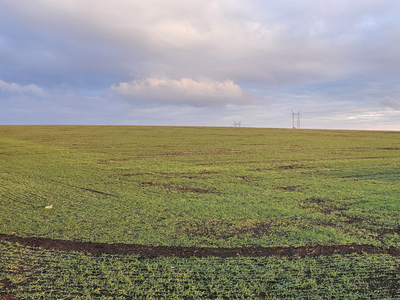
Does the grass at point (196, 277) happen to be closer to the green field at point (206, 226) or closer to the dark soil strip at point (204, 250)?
the green field at point (206, 226)

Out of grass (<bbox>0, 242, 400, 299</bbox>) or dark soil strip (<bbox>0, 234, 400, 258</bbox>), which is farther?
dark soil strip (<bbox>0, 234, 400, 258</bbox>)

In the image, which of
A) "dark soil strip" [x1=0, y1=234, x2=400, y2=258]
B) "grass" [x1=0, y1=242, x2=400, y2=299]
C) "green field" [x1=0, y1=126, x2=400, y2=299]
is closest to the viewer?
"grass" [x1=0, y1=242, x2=400, y2=299]

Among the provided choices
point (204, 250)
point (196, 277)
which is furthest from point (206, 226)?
point (196, 277)

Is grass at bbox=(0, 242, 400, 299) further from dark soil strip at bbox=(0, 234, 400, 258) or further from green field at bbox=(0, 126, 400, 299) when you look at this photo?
dark soil strip at bbox=(0, 234, 400, 258)

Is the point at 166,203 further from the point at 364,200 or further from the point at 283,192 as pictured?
the point at 364,200

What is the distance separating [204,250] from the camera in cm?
480

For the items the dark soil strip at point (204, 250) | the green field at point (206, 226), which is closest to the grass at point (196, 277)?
the green field at point (206, 226)

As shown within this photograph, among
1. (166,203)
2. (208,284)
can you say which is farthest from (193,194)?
(208,284)

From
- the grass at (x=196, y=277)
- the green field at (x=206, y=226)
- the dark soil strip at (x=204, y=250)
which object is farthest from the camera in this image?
the dark soil strip at (x=204, y=250)

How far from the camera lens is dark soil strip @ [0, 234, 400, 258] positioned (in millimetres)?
4688

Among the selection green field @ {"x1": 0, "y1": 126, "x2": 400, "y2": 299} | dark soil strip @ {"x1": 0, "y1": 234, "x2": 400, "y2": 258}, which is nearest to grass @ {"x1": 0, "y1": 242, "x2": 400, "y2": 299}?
green field @ {"x1": 0, "y1": 126, "x2": 400, "y2": 299}

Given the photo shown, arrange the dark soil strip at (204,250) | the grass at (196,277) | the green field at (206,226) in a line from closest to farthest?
1. the grass at (196,277)
2. the green field at (206,226)
3. the dark soil strip at (204,250)

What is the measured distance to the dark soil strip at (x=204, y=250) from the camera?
4.69 meters

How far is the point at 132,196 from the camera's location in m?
8.45
